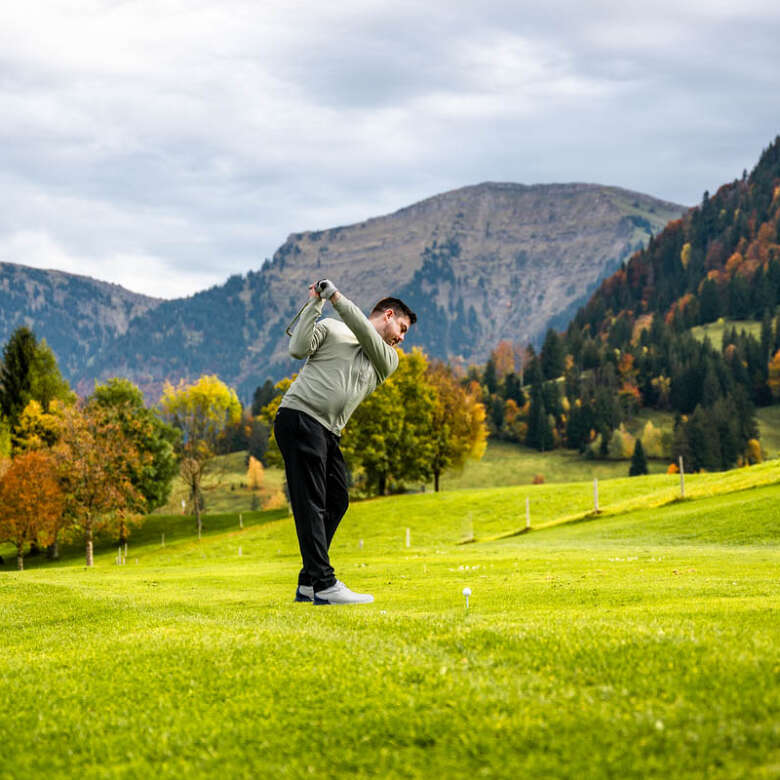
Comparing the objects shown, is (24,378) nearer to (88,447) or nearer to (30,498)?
(30,498)

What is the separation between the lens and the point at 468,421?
8738 cm

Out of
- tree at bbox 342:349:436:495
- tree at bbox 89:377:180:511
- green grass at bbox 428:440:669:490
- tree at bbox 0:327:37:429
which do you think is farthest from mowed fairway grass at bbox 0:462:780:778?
green grass at bbox 428:440:669:490

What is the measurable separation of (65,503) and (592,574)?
188 feet

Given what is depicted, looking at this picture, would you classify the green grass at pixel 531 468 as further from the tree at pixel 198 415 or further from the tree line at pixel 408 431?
the tree at pixel 198 415

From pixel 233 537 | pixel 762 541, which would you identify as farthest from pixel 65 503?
pixel 762 541

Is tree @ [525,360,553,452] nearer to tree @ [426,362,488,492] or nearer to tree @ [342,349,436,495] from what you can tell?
tree @ [426,362,488,492]

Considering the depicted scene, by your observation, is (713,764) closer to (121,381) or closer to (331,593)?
(331,593)

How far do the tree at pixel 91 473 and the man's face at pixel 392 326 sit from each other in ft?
174

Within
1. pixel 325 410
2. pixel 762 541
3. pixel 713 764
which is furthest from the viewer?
pixel 762 541

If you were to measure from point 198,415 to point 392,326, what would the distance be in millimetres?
72515

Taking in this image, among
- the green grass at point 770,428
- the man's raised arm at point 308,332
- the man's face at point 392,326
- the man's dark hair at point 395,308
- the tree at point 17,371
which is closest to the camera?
the man's raised arm at point 308,332

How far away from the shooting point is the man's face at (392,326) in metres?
10.2

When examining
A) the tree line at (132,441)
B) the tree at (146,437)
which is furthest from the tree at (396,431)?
the tree at (146,437)

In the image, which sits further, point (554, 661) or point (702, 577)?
point (702, 577)
